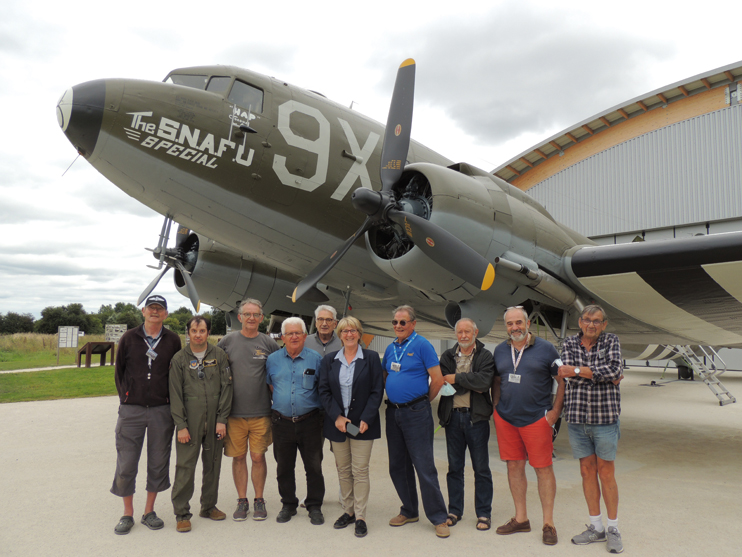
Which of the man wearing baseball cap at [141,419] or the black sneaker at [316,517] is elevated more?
the man wearing baseball cap at [141,419]

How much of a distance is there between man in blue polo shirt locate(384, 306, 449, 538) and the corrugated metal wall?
77.6 ft

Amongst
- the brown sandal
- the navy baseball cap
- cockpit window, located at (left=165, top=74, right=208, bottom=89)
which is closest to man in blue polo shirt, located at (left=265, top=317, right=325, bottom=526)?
the navy baseball cap

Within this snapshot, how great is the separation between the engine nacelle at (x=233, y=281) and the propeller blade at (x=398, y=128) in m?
4.93

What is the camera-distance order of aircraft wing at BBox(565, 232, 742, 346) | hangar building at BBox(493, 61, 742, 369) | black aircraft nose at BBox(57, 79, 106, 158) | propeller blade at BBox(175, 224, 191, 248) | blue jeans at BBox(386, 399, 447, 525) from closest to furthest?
1. blue jeans at BBox(386, 399, 447, 525)
2. black aircraft nose at BBox(57, 79, 106, 158)
3. aircraft wing at BBox(565, 232, 742, 346)
4. propeller blade at BBox(175, 224, 191, 248)
5. hangar building at BBox(493, 61, 742, 369)

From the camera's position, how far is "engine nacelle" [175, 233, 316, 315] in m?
10.6

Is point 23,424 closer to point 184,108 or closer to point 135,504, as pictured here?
point 135,504

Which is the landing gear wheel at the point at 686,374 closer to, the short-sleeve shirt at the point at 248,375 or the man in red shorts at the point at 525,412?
the man in red shorts at the point at 525,412

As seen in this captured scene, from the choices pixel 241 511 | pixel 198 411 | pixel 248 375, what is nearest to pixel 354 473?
pixel 241 511

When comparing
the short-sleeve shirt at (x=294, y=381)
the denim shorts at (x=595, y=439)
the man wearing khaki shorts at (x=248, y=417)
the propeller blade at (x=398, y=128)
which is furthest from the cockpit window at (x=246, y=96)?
the denim shorts at (x=595, y=439)

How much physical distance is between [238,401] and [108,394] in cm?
1259

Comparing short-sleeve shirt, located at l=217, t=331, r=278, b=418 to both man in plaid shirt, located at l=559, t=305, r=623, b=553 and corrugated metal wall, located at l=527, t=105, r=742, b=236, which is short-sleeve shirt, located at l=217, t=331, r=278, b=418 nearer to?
man in plaid shirt, located at l=559, t=305, r=623, b=553

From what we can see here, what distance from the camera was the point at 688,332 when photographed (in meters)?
9.79

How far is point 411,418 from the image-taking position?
4.33 m

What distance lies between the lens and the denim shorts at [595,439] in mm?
3959
